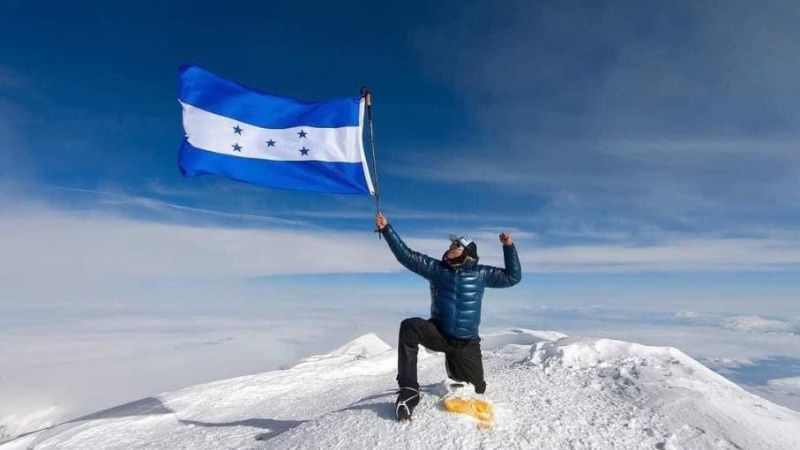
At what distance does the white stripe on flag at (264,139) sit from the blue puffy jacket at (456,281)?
3.40 metres

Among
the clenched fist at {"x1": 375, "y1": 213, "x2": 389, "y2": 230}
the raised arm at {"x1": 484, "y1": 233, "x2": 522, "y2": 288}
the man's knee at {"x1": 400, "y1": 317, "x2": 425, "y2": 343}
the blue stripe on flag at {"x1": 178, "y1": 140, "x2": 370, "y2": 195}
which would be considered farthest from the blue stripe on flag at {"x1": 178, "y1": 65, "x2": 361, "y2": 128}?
the man's knee at {"x1": 400, "y1": 317, "x2": 425, "y2": 343}

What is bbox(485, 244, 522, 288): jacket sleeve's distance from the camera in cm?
786

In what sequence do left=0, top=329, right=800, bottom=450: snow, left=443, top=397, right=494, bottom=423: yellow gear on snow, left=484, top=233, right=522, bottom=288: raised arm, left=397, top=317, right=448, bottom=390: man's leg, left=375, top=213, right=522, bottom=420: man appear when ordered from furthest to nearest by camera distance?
1. left=484, top=233, right=522, bottom=288: raised arm
2. left=375, top=213, right=522, bottom=420: man
3. left=397, top=317, right=448, bottom=390: man's leg
4. left=443, top=397, right=494, bottom=423: yellow gear on snow
5. left=0, top=329, right=800, bottom=450: snow

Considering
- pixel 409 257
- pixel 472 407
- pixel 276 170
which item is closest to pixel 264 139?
pixel 276 170

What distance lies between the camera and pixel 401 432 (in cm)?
679

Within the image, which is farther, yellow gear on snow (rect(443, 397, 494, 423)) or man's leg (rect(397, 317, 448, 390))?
man's leg (rect(397, 317, 448, 390))

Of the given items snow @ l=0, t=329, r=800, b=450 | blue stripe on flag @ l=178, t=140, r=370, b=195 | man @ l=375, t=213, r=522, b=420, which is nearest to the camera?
snow @ l=0, t=329, r=800, b=450

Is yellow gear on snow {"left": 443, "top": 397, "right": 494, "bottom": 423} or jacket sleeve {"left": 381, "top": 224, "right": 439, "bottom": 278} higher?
jacket sleeve {"left": 381, "top": 224, "right": 439, "bottom": 278}

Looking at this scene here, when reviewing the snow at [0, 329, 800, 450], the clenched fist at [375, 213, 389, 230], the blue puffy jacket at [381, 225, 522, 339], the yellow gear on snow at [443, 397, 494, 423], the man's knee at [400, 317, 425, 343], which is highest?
the clenched fist at [375, 213, 389, 230]

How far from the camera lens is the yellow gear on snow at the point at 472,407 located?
704cm

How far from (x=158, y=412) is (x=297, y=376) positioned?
4.25 meters

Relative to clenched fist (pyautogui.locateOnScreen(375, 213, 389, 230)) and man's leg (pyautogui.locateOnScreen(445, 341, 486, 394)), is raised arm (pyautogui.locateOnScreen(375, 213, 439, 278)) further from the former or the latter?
man's leg (pyautogui.locateOnScreen(445, 341, 486, 394))

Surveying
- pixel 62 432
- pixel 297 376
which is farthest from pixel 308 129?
pixel 62 432

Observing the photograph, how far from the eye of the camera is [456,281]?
24.7ft
